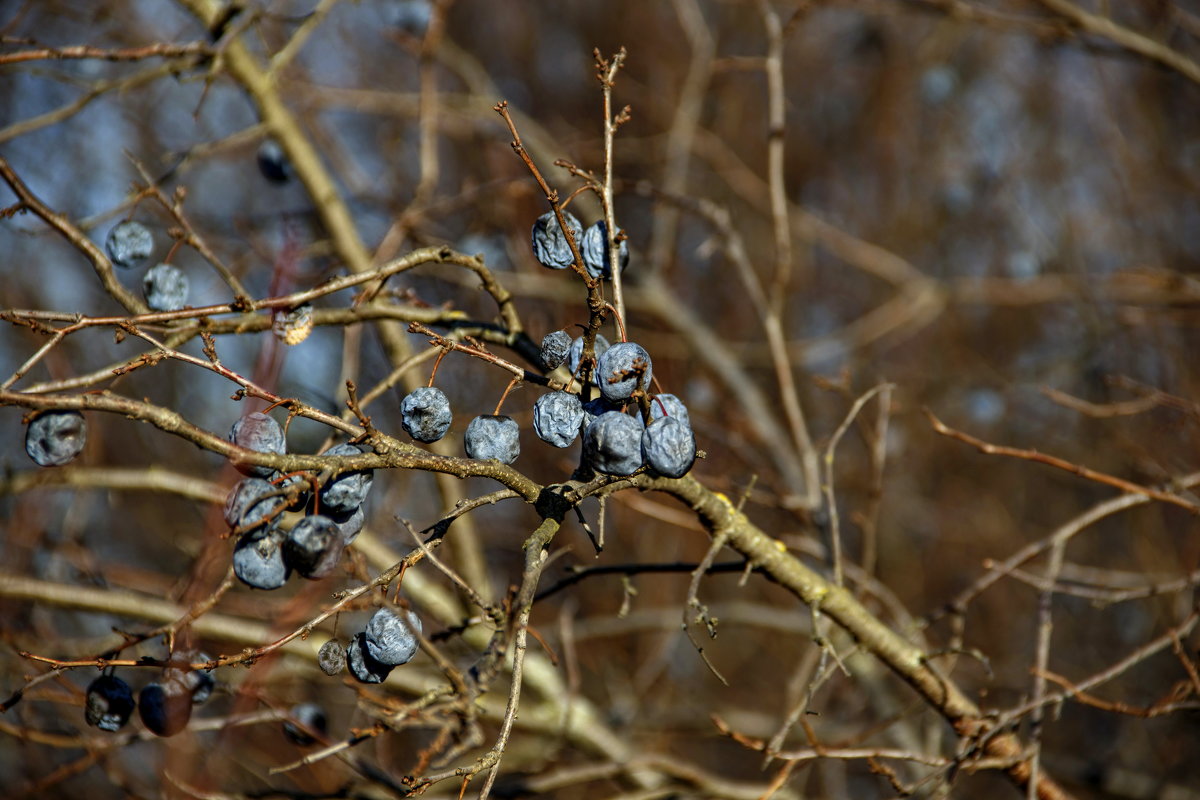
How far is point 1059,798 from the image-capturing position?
2131 mm

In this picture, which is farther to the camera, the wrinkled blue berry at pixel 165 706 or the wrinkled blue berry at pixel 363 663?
the wrinkled blue berry at pixel 165 706

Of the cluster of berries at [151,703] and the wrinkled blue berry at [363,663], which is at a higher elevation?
the wrinkled blue berry at [363,663]

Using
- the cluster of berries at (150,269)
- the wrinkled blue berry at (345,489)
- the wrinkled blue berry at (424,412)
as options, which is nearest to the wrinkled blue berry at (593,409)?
the wrinkled blue berry at (424,412)

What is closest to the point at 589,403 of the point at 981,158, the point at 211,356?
the point at 211,356

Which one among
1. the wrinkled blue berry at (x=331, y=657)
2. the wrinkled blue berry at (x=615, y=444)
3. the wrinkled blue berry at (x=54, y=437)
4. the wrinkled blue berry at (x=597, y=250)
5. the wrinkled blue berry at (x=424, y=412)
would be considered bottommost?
the wrinkled blue berry at (x=331, y=657)

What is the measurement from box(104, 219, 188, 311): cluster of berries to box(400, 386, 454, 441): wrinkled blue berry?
879 mm

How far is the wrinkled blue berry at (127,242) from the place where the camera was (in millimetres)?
2146

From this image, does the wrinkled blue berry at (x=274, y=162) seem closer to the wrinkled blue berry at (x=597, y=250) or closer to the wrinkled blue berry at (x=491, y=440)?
the wrinkled blue berry at (x=597, y=250)

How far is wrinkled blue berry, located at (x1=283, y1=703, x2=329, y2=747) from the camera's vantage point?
213cm

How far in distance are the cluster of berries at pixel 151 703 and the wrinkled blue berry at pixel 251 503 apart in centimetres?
53

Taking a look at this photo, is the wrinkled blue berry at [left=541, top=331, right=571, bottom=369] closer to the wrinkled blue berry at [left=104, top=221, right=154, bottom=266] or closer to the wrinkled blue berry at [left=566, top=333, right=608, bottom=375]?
the wrinkled blue berry at [left=566, top=333, right=608, bottom=375]

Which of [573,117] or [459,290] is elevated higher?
[573,117]

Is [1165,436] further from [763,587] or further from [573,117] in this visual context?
[573,117]

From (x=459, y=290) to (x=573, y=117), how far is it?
3779 mm
